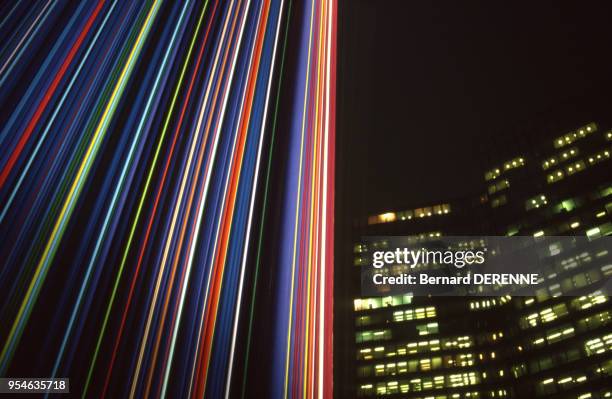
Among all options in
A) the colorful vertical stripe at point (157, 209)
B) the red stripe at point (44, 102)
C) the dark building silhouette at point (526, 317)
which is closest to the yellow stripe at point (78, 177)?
the colorful vertical stripe at point (157, 209)

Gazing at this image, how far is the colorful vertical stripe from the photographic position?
5.36 metres

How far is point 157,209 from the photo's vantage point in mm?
7090

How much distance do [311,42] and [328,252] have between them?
507 cm

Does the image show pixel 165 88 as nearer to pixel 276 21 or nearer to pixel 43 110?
pixel 43 110

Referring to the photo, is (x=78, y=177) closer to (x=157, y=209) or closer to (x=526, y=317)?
(x=157, y=209)

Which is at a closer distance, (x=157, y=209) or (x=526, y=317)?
(x=157, y=209)

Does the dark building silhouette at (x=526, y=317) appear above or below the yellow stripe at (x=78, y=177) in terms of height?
above

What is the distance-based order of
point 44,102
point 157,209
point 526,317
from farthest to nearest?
point 526,317 → point 157,209 → point 44,102

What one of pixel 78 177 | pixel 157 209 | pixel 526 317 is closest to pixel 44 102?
pixel 78 177

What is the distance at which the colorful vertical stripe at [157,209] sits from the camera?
5363 millimetres

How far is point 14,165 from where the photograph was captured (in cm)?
536

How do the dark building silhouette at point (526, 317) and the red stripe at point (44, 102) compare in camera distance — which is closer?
the red stripe at point (44, 102)

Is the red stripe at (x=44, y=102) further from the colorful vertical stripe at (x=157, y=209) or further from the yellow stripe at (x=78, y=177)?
the yellow stripe at (x=78, y=177)

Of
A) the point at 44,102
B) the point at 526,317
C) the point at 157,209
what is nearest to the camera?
the point at 44,102
